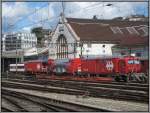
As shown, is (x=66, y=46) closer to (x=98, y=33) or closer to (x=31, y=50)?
(x=98, y=33)

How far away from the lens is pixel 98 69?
144ft

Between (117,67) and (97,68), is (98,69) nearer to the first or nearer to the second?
(97,68)

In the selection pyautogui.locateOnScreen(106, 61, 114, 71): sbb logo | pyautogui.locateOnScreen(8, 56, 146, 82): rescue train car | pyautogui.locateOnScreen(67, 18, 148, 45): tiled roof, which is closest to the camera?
pyautogui.locateOnScreen(8, 56, 146, 82): rescue train car

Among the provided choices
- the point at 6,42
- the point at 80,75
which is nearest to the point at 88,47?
the point at 80,75

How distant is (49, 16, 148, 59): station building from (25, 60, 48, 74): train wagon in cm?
681

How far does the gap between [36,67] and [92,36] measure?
12449 mm

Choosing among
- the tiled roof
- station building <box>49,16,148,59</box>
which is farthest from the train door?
the tiled roof

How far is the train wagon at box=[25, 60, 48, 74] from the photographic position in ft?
193

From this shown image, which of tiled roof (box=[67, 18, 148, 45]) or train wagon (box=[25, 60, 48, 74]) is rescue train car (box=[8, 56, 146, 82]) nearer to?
train wagon (box=[25, 60, 48, 74])

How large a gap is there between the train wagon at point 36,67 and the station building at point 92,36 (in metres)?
6.81

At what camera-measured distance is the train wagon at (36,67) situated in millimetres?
58938

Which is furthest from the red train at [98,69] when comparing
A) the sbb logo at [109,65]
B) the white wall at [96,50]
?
the white wall at [96,50]

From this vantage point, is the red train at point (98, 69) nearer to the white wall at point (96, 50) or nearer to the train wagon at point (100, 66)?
the train wagon at point (100, 66)

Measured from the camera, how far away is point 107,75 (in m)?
42.5
